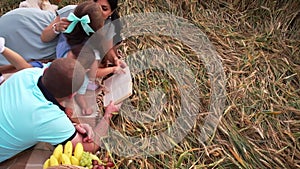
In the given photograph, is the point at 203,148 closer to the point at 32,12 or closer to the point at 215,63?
the point at 215,63

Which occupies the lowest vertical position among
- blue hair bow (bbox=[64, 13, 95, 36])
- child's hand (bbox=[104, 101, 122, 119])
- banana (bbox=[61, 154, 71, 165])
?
child's hand (bbox=[104, 101, 122, 119])

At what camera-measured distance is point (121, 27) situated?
2.76 meters

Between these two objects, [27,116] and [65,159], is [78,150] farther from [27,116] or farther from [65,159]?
[27,116]

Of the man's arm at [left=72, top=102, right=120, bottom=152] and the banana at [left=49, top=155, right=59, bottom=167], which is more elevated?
the banana at [left=49, top=155, right=59, bottom=167]

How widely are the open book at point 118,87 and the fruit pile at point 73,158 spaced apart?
44cm

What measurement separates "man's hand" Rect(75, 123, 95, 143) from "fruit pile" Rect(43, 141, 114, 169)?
0.30ft

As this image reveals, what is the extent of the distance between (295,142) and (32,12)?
5.16ft

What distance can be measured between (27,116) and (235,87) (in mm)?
1060

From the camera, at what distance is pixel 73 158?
1680mm

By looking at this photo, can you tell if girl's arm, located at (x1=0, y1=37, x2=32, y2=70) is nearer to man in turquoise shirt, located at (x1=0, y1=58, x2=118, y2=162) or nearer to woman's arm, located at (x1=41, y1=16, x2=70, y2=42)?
woman's arm, located at (x1=41, y1=16, x2=70, y2=42)

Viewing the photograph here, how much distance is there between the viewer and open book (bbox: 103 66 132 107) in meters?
2.14

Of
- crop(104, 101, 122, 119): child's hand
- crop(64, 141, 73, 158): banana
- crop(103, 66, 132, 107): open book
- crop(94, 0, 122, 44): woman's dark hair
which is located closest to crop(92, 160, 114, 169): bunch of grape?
crop(64, 141, 73, 158): banana

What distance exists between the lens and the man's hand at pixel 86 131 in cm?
186

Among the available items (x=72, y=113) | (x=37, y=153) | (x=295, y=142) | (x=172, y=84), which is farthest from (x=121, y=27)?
(x=295, y=142)
